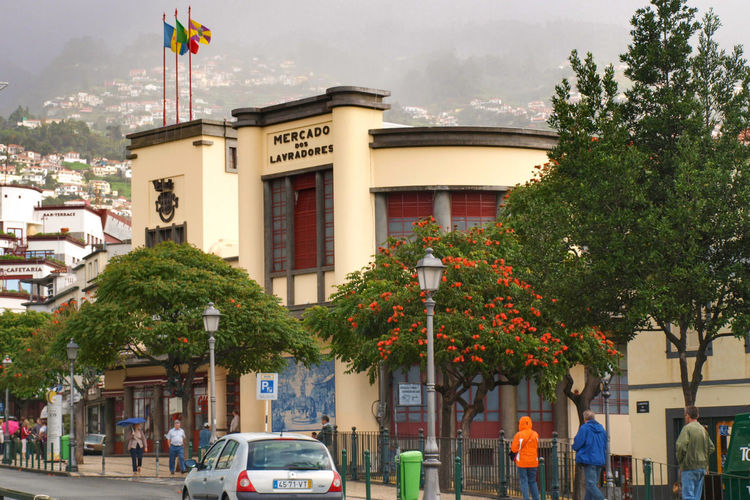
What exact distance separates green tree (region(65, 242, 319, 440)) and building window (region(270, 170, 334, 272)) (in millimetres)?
4383

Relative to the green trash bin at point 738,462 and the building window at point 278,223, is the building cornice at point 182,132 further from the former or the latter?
the green trash bin at point 738,462

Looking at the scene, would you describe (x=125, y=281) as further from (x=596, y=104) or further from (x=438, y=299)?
(x=596, y=104)

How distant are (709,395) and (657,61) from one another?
408 inches

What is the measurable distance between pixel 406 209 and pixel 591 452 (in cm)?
2272

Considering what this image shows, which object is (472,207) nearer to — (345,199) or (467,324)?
(345,199)

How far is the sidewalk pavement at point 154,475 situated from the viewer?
2952 cm

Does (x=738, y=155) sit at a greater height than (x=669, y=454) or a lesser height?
greater

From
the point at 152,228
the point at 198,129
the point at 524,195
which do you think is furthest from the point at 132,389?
the point at 524,195

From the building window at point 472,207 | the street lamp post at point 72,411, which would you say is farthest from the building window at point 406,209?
the street lamp post at point 72,411

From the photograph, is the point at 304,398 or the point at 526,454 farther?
the point at 304,398

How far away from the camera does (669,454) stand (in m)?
30.2

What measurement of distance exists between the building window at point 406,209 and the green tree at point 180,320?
5.62 m

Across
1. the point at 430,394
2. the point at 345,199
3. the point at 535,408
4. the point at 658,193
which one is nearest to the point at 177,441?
the point at 345,199

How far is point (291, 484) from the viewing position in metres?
19.2
